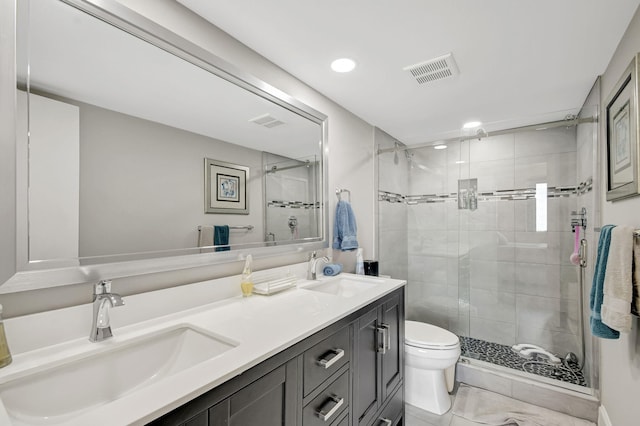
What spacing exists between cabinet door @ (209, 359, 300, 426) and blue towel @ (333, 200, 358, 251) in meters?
1.21

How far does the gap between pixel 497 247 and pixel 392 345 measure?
5.91 feet

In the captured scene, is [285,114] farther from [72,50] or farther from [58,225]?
[58,225]

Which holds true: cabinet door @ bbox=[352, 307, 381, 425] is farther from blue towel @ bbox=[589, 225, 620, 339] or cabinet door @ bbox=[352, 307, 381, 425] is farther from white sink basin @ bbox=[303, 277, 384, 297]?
blue towel @ bbox=[589, 225, 620, 339]

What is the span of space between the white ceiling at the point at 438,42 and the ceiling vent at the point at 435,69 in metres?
0.04

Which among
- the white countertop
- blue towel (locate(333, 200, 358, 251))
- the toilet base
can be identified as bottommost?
the toilet base

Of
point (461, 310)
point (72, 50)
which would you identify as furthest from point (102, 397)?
point (461, 310)

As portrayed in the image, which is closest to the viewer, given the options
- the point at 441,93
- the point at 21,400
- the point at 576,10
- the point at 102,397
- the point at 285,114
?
the point at 21,400

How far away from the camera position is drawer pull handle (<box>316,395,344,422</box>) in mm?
1079

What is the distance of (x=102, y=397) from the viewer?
0.87 m

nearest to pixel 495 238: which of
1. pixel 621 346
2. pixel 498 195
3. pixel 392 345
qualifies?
pixel 498 195

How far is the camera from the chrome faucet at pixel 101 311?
3.05 feet

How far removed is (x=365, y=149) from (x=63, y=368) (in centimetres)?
238

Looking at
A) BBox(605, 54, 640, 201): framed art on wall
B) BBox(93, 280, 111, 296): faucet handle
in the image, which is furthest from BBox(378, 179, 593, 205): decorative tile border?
BBox(93, 280, 111, 296): faucet handle

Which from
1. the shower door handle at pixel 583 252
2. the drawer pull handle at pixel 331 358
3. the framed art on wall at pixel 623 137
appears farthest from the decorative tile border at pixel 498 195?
the drawer pull handle at pixel 331 358
